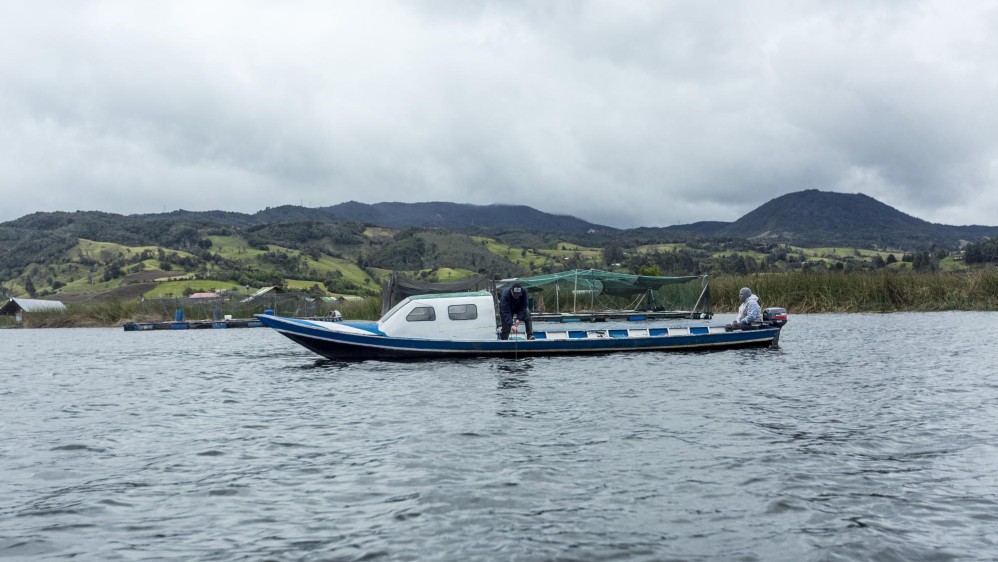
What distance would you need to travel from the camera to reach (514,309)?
29.7 meters

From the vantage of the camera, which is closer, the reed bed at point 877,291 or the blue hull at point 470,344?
the blue hull at point 470,344

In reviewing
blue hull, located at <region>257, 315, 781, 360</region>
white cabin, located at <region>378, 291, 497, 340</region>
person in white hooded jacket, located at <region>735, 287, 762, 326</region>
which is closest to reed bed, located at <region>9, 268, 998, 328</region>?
person in white hooded jacket, located at <region>735, 287, 762, 326</region>

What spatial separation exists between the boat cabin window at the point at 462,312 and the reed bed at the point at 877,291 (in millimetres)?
35673

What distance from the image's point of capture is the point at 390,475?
11.6 meters

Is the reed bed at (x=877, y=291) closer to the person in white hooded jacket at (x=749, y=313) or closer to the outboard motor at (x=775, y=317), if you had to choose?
the outboard motor at (x=775, y=317)

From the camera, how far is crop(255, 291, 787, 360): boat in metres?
28.2

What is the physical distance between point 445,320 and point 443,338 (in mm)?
671

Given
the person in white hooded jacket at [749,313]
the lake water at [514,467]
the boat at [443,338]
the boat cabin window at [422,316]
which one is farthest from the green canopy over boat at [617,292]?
the lake water at [514,467]

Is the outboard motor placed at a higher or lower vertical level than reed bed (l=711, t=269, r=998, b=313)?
lower

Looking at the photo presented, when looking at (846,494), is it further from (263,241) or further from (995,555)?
(263,241)

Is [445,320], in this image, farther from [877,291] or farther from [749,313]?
[877,291]

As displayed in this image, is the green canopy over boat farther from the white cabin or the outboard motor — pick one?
the white cabin

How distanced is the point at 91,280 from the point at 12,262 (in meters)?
38.8

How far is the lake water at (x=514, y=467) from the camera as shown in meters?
8.64
